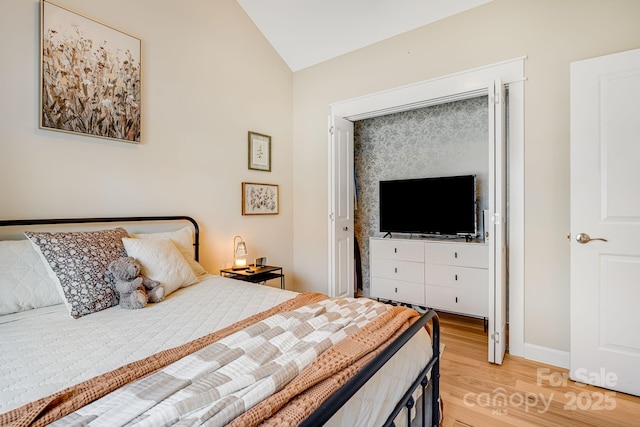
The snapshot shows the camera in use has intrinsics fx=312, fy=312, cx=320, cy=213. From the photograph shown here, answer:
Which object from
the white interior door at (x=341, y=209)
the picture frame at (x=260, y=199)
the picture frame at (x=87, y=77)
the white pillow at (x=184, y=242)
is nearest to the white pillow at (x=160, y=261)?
the white pillow at (x=184, y=242)

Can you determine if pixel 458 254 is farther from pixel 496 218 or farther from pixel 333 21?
pixel 333 21

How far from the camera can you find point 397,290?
3461mm

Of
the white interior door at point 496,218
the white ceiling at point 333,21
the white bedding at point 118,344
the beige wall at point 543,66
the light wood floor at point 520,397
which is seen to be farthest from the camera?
the white ceiling at point 333,21

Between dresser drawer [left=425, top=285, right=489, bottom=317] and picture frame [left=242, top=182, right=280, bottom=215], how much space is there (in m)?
1.89

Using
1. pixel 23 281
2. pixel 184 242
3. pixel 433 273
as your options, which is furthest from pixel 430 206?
pixel 23 281

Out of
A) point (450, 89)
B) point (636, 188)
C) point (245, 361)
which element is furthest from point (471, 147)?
point (245, 361)

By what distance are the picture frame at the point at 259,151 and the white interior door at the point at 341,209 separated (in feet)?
2.35

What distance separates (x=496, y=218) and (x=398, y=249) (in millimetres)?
1259

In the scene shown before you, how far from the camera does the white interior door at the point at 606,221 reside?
6.28 feet

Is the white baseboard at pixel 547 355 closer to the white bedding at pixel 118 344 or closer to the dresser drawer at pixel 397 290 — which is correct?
the dresser drawer at pixel 397 290

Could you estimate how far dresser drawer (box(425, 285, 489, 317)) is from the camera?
295 cm

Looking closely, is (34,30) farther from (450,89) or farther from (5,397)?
(450,89)

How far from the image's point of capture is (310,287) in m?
3.75

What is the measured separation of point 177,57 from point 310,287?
270 cm
